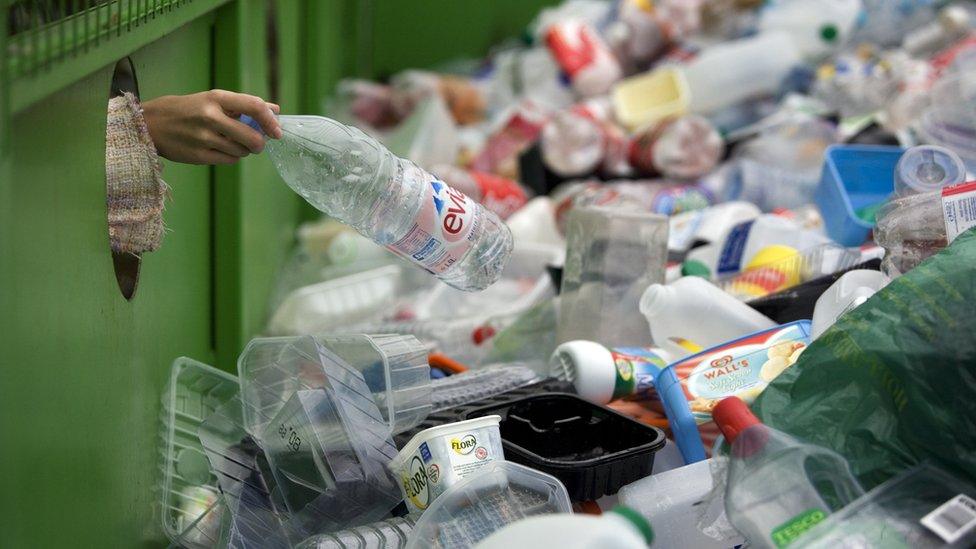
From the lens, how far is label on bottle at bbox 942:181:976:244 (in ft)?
6.06

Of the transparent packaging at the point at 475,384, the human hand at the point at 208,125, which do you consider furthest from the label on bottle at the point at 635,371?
the human hand at the point at 208,125

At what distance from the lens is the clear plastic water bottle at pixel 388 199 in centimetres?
190

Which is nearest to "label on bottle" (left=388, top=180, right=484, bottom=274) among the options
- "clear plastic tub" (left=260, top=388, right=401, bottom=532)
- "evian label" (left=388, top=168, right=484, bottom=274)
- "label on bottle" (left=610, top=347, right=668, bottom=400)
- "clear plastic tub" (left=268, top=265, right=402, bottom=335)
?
"evian label" (left=388, top=168, right=484, bottom=274)

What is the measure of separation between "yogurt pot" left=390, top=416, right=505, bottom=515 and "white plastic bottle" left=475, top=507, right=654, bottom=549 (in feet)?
1.55

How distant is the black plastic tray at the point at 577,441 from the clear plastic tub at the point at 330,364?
0.12 m

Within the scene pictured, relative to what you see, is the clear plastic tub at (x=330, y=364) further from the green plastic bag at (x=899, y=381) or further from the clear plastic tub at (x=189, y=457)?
the green plastic bag at (x=899, y=381)

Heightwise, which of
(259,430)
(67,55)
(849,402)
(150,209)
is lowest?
(259,430)

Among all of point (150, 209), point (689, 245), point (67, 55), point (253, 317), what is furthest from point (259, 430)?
point (689, 245)

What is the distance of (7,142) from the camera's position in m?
1.27

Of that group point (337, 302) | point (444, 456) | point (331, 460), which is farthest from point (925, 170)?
point (337, 302)

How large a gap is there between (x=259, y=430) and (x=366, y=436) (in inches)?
8.3

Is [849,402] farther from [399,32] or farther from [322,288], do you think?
[399,32]

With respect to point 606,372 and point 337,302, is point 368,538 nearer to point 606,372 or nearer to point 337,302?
point 606,372

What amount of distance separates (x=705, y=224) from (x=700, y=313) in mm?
921
